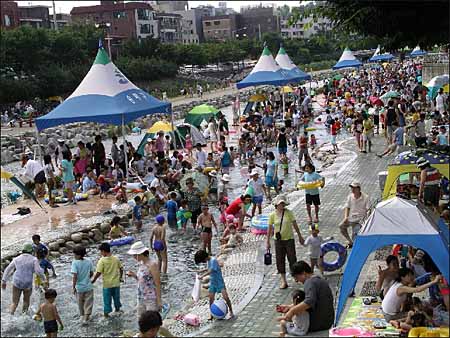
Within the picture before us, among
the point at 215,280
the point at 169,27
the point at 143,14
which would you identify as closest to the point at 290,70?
the point at 215,280

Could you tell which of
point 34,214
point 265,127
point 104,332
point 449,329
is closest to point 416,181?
point 449,329

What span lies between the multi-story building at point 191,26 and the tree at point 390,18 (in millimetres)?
104273

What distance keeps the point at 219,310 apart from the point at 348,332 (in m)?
2.13

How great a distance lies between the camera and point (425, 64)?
31.7 meters

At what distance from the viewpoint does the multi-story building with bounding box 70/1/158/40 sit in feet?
303

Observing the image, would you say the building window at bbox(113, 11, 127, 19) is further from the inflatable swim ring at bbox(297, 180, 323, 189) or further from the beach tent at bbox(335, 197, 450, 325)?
the beach tent at bbox(335, 197, 450, 325)

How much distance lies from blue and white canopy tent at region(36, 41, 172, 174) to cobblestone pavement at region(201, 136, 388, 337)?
5.03 meters

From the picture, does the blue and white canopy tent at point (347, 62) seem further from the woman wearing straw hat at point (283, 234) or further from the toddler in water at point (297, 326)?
the toddler in water at point (297, 326)

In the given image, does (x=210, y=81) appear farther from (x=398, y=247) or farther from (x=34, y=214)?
(x=398, y=247)

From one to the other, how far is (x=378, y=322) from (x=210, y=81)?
249 feet

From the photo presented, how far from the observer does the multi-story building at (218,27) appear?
424 ft

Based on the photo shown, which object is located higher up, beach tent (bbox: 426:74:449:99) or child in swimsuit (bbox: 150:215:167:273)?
beach tent (bbox: 426:74:449:99)

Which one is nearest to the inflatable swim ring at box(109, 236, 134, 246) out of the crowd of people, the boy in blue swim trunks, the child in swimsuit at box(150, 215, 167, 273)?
the crowd of people

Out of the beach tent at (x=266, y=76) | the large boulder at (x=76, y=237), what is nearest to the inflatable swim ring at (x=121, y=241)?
the large boulder at (x=76, y=237)
